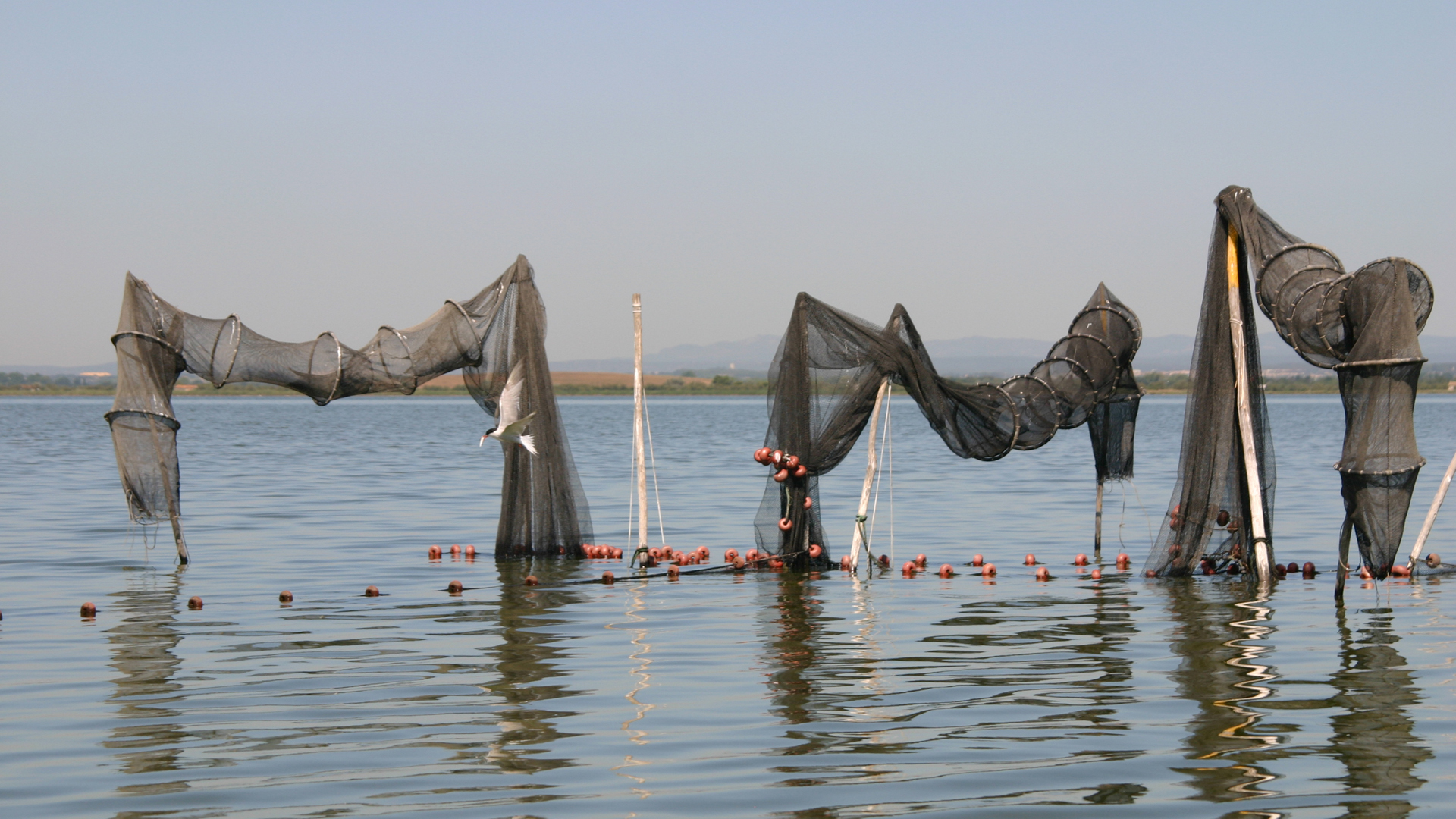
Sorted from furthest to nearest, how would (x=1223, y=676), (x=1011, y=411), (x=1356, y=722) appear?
(x=1011, y=411), (x=1223, y=676), (x=1356, y=722)

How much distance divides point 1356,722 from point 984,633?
3.96m

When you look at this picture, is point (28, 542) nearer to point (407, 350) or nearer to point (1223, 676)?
point (407, 350)

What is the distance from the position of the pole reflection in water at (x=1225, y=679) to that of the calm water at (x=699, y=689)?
4 centimetres

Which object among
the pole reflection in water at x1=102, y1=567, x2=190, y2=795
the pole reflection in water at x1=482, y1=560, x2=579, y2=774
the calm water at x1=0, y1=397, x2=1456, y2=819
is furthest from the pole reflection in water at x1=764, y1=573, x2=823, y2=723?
the pole reflection in water at x1=102, y1=567, x2=190, y2=795

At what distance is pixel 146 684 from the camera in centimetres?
1028

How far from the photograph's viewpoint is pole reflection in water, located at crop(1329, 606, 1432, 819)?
7645 millimetres

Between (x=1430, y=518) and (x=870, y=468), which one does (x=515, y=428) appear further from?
(x=1430, y=518)

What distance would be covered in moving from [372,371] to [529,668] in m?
6.40

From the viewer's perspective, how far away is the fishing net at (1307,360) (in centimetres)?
1290

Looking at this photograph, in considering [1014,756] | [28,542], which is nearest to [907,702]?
[1014,756]

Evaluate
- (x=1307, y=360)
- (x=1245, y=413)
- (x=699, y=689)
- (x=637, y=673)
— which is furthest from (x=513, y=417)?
(x=1307, y=360)

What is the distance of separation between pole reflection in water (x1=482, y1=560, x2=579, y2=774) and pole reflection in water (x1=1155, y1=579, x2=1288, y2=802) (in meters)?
3.96

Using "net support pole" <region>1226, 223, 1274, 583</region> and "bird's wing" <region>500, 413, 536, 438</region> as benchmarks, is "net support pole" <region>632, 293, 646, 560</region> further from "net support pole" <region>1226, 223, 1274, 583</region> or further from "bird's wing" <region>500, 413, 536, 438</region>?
"net support pole" <region>1226, 223, 1274, 583</region>

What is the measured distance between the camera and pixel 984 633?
12539 mm
